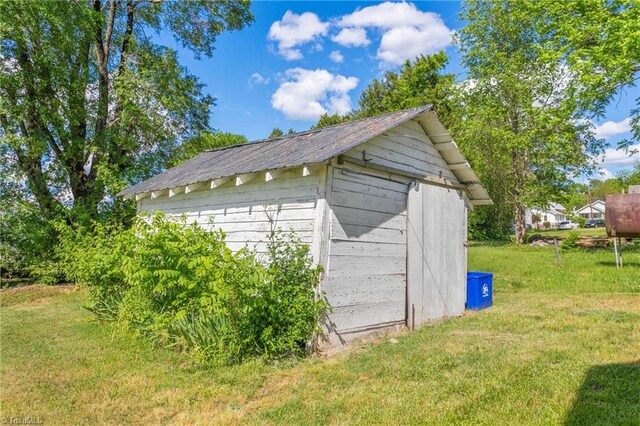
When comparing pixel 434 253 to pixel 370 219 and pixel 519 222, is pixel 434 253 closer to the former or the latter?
pixel 370 219

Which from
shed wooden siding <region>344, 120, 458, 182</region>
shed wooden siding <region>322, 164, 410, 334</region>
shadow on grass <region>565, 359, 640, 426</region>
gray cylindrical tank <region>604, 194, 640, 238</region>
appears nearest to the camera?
shadow on grass <region>565, 359, 640, 426</region>

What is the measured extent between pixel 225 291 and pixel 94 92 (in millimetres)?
14498

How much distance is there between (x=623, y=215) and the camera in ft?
41.9

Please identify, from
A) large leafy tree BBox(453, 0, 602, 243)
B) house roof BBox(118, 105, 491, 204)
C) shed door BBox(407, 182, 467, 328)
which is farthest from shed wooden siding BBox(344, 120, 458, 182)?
large leafy tree BBox(453, 0, 602, 243)

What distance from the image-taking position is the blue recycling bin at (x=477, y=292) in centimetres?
871

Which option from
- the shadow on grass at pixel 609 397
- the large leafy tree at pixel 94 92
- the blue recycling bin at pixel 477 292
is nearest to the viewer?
the shadow on grass at pixel 609 397

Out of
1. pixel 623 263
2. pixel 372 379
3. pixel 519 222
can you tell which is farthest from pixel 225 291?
pixel 519 222

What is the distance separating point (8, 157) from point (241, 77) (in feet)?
28.3

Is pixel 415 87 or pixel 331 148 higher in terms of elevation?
pixel 415 87

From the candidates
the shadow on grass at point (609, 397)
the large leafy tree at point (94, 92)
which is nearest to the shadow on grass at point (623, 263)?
the shadow on grass at point (609, 397)

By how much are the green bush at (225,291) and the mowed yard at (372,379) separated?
1.01 ft

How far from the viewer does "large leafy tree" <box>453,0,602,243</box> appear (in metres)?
22.6

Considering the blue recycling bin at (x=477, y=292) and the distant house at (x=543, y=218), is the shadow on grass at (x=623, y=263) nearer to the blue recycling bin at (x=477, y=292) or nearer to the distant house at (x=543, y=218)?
the blue recycling bin at (x=477, y=292)

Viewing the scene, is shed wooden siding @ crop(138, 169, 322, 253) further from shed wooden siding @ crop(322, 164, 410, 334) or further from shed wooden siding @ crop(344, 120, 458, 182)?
shed wooden siding @ crop(344, 120, 458, 182)
